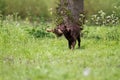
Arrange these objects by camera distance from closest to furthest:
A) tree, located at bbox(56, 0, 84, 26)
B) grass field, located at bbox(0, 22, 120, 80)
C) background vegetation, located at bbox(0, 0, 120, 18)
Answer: grass field, located at bbox(0, 22, 120, 80)
tree, located at bbox(56, 0, 84, 26)
background vegetation, located at bbox(0, 0, 120, 18)

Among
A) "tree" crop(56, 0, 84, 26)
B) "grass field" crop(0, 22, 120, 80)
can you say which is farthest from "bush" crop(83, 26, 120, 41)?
"tree" crop(56, 0, 84, 26)

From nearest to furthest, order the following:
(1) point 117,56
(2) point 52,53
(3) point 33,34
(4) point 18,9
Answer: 1. (1) point 117,56
2. (2) point 52,53
3. (3) point 33,34
4. (4) point 18,9

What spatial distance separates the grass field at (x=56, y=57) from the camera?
26.0ft

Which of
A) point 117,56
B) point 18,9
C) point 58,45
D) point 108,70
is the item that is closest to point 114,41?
point 58,45

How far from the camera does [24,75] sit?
8211 millimetres

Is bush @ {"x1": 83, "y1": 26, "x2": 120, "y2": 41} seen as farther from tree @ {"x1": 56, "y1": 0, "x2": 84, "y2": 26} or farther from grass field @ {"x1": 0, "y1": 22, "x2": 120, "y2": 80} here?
tree @ {"x1": 56, "y1": 0, "x2": 84, "y2": 26}

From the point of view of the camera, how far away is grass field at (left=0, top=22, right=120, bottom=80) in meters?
7.93

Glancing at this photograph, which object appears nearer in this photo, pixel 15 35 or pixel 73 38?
pixel 73 38

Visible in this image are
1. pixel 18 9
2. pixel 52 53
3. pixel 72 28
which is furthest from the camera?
pixel 18 9

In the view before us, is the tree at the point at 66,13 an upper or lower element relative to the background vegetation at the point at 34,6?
upper

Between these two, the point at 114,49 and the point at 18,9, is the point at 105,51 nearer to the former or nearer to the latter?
the point at 114,49

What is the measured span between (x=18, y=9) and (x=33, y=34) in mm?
7980

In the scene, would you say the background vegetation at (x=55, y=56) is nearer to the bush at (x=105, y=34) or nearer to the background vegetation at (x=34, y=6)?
the bush at (x=105, y=34)

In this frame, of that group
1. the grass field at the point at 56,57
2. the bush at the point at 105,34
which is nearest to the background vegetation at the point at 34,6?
the bush at the point at 105,34
